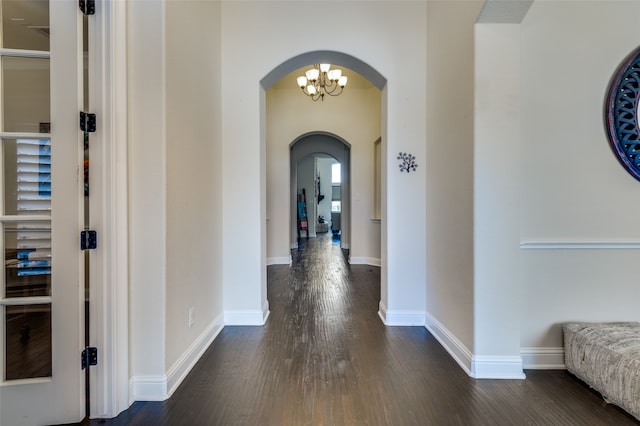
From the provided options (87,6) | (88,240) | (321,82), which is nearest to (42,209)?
(88,240)

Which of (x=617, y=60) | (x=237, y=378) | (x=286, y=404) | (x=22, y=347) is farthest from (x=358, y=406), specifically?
(x=617, y=60)

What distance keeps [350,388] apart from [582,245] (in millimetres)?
1967

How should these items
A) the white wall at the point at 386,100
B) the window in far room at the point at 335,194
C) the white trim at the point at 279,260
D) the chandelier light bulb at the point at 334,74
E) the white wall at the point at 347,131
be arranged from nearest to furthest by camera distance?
1. the white wall at the point at 386,100
2. the chandelier light bulb at the point at 334,74
3. the white wall at the point at 347,131
4. the white trim at the point at 279,260
5. the window in far room at the point at 335,194

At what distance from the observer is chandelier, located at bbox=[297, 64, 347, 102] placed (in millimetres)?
4941

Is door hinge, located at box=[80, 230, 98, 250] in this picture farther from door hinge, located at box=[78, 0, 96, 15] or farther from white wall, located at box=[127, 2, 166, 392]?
door hinge, located at box=[78, 0, 96, 15]

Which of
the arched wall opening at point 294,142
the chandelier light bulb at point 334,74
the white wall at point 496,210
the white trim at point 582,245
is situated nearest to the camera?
the white wall at point 496,210

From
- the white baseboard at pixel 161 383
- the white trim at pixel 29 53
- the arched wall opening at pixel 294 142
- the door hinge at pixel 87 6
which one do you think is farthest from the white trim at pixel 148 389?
the door hinge at pixel 87 6

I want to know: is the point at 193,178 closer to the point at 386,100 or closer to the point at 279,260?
the point at 386,100

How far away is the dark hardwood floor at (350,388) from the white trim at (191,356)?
0.06 meters

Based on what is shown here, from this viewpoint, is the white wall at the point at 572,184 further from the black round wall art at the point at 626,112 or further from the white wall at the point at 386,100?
the white wall at the point at 386,100

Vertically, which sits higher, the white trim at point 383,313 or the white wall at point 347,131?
the white wall at point 347,131

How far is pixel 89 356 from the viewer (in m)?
1.78

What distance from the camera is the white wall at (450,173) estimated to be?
228 cm

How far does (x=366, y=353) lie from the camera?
8.36 feet
